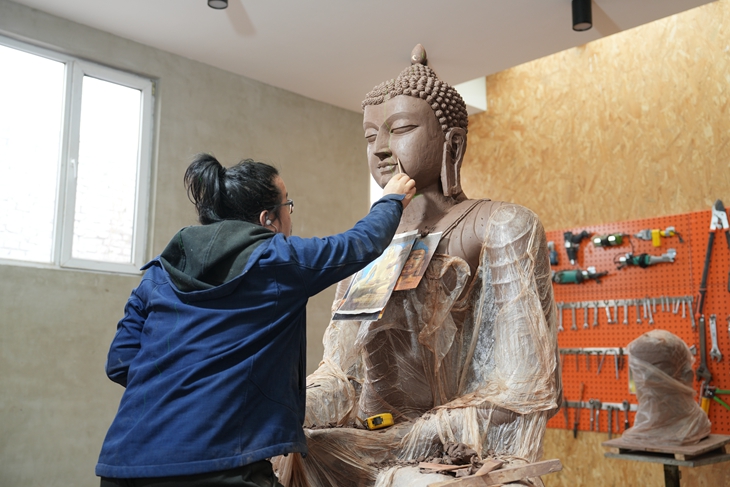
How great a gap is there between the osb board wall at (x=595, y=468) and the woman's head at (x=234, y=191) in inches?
150

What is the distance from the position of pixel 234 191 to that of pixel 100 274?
2.68 metres

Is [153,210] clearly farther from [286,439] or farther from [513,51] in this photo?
[286,439]

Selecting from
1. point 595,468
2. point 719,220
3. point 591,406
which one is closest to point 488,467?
point 719,220

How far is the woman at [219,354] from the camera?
58.4 inches

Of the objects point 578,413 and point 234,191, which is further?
point 578,413

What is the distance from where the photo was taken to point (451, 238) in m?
2.06

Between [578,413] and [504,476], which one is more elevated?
[504,476]

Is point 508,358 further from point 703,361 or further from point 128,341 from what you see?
point 703,361

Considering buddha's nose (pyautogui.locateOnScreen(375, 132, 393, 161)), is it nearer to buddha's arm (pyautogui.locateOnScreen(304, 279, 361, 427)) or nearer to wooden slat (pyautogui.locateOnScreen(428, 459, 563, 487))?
buddha's arm (pyautogui.locateOnScreen(304, 279, 361, 427))

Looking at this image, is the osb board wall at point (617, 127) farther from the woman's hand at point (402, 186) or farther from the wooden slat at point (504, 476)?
the wooden slat at point (504, 476)

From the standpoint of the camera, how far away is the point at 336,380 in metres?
2.21

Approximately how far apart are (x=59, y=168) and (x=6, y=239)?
20.4 inches

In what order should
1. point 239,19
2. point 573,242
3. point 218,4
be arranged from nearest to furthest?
point 218,4 → point 239,19 → point 573,242

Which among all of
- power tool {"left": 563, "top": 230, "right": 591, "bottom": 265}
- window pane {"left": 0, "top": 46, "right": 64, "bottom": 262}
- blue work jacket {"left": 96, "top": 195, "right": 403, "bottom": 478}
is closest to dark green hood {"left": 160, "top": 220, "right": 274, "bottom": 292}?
blue work jacket {"left": 96, "top": 195, "right": 403, "bottom": 478}
